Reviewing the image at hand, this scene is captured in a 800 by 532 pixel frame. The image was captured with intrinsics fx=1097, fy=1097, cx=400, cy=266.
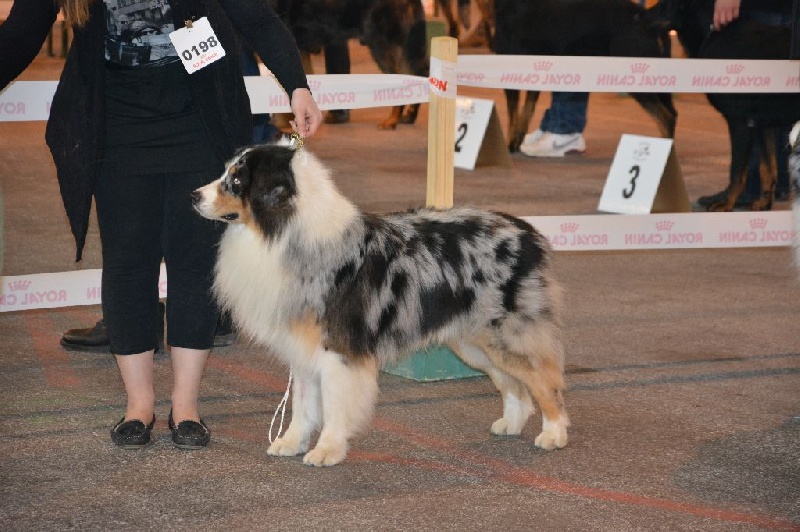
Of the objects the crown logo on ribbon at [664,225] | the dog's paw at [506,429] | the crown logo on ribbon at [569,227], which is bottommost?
the dog's paw at [506,429]

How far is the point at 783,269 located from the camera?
729 centimetres

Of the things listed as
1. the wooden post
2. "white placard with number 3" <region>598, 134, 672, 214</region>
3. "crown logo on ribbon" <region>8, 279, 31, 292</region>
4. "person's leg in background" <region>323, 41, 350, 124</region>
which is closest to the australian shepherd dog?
the wooden post

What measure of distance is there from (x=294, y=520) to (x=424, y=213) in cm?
136

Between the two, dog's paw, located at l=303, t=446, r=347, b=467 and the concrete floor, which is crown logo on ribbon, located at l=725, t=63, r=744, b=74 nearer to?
the concrete floor

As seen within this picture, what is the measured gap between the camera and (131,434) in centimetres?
407

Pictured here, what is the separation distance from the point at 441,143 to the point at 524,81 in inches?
35.8

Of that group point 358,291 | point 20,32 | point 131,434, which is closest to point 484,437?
point 358,291

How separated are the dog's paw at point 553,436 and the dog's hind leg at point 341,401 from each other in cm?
69

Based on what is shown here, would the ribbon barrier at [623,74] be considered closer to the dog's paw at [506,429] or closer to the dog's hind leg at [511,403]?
the dog's hind leg at [511,403]

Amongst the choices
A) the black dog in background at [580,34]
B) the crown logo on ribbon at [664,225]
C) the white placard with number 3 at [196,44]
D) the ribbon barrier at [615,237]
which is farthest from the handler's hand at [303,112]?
the black dog in background at [580,34]

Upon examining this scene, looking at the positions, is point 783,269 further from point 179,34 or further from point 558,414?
point 179,34

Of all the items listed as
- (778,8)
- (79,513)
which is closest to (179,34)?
(79,513)

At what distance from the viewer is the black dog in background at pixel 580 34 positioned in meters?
10.2

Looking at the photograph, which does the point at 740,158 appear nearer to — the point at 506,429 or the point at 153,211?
the point at 506,429
